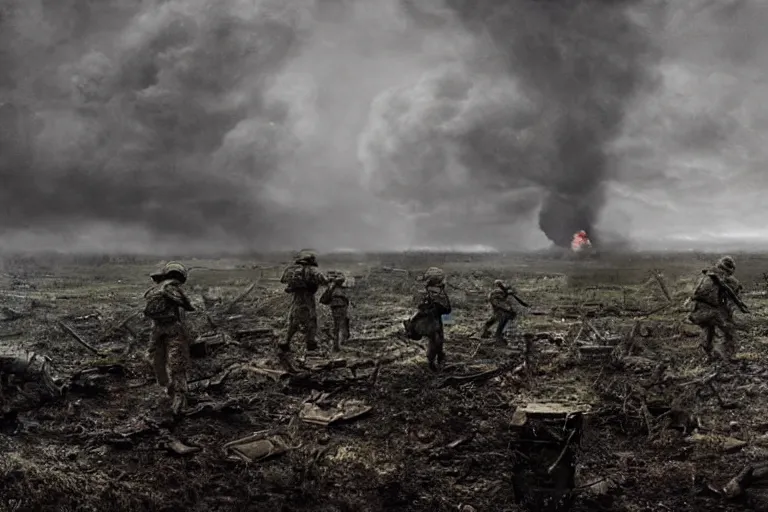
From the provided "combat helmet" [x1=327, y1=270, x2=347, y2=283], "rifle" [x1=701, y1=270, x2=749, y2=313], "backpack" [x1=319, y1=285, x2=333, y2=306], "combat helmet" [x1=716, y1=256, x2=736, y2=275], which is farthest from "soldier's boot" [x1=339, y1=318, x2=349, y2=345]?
"combat helmet" [x1=716, y1=256, x2=736, y2=275]

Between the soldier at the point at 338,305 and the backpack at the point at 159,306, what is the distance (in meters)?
1.80

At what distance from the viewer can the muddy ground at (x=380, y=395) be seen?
573cm

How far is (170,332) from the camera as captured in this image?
6.55 meters

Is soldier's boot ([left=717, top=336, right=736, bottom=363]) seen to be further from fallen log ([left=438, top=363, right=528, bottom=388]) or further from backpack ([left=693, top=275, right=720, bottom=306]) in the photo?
fallen log ([left=438, top=363, right=528, bottom=388])

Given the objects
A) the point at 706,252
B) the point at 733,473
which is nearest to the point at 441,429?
the point at 733,473

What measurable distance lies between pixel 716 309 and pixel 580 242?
1.64 metres

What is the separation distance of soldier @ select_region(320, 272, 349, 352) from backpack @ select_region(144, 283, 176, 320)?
1.80 metres

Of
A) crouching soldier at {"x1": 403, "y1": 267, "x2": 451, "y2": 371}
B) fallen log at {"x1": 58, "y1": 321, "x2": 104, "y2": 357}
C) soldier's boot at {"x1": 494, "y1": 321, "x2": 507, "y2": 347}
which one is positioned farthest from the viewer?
fallen log at {"x1": 58, "y1": 321, "x2": 104, "y2": 357}

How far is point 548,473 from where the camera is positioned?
558 cm

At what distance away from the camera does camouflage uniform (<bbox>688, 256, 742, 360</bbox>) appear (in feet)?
20.7

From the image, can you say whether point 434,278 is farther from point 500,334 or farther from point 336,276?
point 336,276

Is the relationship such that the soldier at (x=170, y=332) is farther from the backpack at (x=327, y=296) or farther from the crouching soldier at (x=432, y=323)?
the crouching soldier at (x=432, y=323)

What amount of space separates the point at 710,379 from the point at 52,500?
665 centimetres

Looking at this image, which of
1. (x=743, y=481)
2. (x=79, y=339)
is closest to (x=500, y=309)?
(x=743, y=481)
